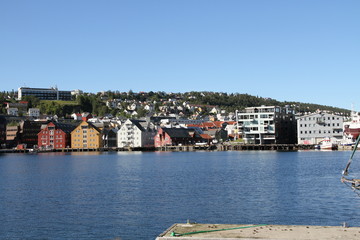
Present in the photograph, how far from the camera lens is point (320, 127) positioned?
144m

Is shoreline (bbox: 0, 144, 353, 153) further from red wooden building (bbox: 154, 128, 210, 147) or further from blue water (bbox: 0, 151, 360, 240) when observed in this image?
blue water (bbox: 0, 151, 360, 240)

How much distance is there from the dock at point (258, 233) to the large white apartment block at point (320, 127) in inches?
4856

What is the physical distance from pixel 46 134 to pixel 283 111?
240ft

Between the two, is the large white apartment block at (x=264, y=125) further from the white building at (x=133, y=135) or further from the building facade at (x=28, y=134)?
the building facade at (x=28, y=134)

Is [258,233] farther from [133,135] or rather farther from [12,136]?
[12,136]

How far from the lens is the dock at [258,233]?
20891 mm

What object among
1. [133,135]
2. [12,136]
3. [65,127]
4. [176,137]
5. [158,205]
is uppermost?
[65,127]

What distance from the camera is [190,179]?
191 feet

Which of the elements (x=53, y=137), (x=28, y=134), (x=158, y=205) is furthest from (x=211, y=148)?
(x=158, y=205)

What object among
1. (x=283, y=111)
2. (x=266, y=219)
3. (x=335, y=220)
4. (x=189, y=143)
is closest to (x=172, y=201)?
(x=266, y=219)

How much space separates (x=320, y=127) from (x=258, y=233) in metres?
127

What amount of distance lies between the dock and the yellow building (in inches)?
5967

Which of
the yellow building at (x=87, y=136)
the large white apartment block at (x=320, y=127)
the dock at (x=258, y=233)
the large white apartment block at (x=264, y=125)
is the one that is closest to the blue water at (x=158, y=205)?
the dock at (x=258, y=233)

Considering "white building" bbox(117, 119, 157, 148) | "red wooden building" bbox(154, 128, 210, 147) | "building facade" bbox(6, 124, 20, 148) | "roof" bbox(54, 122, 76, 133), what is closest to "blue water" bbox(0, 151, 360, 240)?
"red wooden building" bbox(154, 128, 210, 147)
